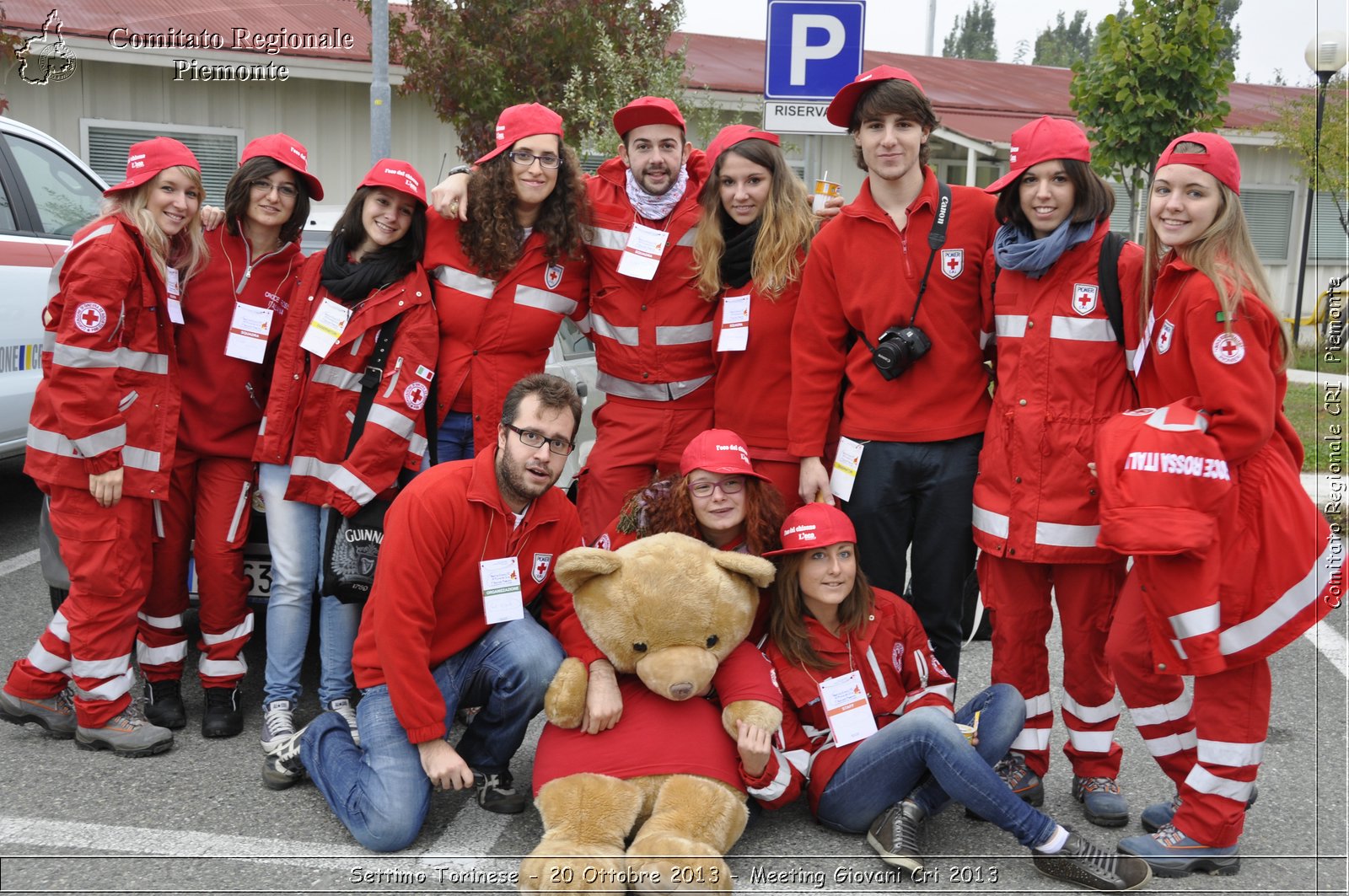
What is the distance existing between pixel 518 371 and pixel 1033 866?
2434mm

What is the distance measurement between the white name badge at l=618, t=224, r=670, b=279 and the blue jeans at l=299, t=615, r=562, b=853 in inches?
53.8

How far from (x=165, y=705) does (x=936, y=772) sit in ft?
9.09

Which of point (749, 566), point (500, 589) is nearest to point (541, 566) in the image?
point (500, 589)

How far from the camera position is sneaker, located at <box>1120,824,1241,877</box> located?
11.1ft

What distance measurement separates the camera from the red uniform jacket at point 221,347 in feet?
14.0

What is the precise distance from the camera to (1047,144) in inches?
142

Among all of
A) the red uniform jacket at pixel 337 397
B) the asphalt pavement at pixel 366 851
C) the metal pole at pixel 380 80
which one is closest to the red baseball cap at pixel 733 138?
the red uniform jacket at pixel 337 397

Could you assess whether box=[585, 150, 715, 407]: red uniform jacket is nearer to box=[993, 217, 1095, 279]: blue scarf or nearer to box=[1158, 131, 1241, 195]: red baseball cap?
box=[993, 217, 1095, 279]: blue scarf

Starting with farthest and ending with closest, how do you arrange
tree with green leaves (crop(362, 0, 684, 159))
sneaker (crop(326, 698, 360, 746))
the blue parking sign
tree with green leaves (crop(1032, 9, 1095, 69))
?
tree with green leaves (crop(1032, 9, 1095, 69)) → tree with green leaves (crop(362, 0, 684, 159)) → the blue parking sign → sneaker (crop(326, 698, 360, 746))

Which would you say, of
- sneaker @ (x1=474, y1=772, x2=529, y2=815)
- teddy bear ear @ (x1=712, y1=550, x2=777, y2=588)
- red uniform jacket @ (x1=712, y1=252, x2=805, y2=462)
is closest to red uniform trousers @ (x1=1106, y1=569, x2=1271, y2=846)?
teddy bear ear @ (x1=712, y1=550, x2=777, y2=588)

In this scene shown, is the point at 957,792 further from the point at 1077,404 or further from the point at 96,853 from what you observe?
the point at 96,853

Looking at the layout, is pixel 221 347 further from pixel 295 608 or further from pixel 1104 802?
pixel 1104 802

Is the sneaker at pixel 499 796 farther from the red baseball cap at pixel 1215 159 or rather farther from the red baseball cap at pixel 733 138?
the red baseball cap at pixel 1215 159

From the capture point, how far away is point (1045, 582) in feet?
12.6
